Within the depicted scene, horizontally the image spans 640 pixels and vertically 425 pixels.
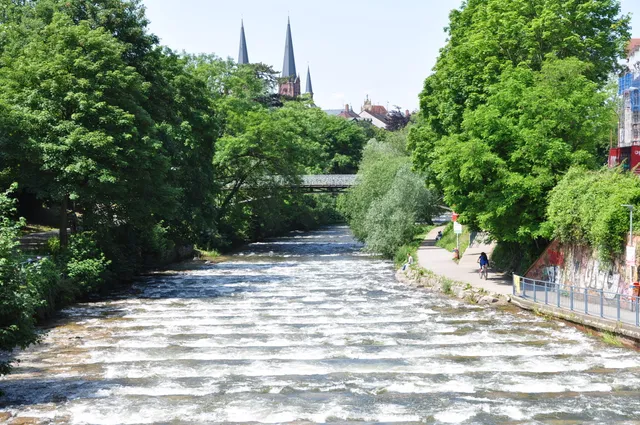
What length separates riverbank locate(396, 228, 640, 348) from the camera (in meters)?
23.7

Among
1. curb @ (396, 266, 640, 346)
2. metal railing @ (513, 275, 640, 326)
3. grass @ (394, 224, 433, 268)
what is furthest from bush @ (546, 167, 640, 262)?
grass @ (394, 224, 433, 268)

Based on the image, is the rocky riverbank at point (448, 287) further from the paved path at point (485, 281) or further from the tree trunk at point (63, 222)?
the tree trunk at point (63, 222)

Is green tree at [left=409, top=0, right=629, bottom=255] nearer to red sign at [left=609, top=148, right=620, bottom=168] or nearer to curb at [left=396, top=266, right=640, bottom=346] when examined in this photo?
curb at [left=396, top=266, right=640, bottom=346]

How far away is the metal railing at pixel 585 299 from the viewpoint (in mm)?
23312

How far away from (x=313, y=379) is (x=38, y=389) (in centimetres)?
699

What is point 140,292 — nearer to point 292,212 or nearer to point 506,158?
point 506,158

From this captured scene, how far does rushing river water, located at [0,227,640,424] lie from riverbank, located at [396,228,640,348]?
23.8 inches

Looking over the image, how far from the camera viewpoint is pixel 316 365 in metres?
21.6

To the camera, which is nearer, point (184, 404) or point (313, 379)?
point (184, 404)

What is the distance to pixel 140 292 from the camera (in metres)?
36.4

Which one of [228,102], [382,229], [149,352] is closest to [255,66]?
[228,102]

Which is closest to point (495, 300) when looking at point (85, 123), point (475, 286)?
point (475, 286)

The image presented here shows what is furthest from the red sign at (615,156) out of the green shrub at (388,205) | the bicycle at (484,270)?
the green shrub at (388,205)

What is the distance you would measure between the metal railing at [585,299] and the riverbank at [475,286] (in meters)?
0.24
